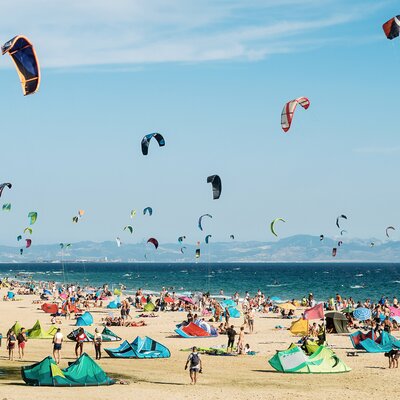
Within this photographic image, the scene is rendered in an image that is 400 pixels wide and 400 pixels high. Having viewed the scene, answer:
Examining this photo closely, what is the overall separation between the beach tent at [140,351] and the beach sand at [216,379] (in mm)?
345

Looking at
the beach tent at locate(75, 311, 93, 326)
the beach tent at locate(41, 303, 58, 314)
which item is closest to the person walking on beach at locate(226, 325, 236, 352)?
the beach tent at locate(75, 311, 93, 326)

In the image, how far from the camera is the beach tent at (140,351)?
24.9m

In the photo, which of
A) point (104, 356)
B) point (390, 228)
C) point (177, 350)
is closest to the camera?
point (104, 356)

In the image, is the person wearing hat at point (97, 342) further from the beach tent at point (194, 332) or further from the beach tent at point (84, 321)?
the beach tent at point (84, 321)

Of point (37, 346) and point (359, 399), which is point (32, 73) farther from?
point (37, 346)

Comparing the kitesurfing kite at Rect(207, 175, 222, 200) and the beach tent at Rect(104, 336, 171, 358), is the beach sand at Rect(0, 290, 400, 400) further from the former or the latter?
the kitesurfing kite at Rect(207, 175, 222, 200)

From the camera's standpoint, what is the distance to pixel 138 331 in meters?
34.4

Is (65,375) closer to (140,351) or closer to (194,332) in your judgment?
(140,351)

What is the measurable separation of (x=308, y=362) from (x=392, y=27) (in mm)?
9999

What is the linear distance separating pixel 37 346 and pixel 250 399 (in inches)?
502

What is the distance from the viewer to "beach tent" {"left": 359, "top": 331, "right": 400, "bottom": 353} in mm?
26438

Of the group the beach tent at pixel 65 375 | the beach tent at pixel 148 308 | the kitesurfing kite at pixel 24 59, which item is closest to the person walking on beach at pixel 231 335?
the beach tent at pixel 65 375

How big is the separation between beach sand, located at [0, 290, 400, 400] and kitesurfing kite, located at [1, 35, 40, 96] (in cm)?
749

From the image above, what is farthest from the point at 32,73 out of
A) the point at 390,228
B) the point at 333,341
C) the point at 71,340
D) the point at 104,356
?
the point at 390,228
